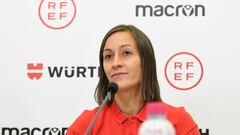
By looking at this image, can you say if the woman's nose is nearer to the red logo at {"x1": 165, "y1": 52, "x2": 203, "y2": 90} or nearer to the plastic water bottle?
the red logo at {"x1": 165, "y1": 52, "x2": 203, "y2": 90}

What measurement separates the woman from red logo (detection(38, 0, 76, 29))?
365 mm

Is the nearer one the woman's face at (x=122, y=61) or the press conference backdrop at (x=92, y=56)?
the woman's face at (x=122, y=61)

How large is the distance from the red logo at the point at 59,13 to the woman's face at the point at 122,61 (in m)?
0.39

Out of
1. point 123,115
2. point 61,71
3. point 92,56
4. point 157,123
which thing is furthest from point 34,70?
point 157,123

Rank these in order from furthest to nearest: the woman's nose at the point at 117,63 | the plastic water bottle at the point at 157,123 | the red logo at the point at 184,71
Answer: the red logo at the point at 184,71
the woman's nose at the point at 117,63
the plastic water bottle at the point at 157,123

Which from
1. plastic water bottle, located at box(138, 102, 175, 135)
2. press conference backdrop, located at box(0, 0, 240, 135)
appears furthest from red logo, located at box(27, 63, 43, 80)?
plastic water bottle, located at box(138, 102, 175, 135)

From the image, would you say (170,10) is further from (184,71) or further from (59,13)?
(59,13)

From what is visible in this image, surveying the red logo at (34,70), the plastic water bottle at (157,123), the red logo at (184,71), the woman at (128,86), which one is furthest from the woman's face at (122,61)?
the plastic water bottle at (157,123)

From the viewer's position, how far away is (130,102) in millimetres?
1295

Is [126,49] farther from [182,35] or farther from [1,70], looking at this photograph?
[1,70]

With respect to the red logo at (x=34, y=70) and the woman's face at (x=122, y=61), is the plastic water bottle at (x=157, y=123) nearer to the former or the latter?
the woman's face at (x=122, y=61)

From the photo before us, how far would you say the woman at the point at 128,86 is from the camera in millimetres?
1231

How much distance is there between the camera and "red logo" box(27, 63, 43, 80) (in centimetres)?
161

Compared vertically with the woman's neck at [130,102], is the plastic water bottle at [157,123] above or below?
above
